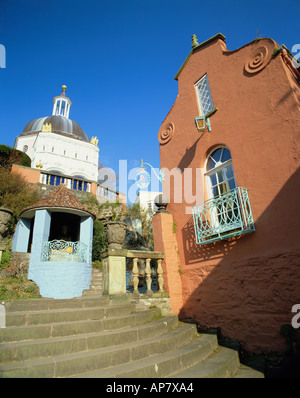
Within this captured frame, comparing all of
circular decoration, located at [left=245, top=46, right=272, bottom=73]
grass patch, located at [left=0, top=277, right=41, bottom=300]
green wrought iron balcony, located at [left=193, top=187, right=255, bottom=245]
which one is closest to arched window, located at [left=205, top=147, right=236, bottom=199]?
green wrought iron balcony, located at [left=193, top=187, right=255, bottom=245]

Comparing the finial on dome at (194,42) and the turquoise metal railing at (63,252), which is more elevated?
the finial on dome at (194,42)

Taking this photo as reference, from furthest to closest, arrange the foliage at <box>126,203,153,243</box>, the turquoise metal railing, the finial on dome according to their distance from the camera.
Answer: the foliage at <box>126,203,153,243</box> < the turquoise metal railing < the finial on dome

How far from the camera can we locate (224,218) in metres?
5.31

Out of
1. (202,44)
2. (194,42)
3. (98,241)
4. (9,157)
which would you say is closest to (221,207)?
(202,44)

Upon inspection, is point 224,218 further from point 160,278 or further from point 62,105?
point 62,105

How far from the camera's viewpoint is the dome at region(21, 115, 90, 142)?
31106 millimetres

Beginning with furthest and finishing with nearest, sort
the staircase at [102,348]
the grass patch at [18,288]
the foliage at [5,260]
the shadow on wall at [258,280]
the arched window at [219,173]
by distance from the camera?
the foliage at [5,260] → the grass patch at [18,288] → the arched window at [219,173] → the shadow on wall at [258,280] → the staircase at [102,348]

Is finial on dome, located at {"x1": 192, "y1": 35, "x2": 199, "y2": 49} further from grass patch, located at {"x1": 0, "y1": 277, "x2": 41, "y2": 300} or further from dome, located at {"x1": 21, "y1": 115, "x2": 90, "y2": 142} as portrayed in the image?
dome, located at {"x1": 21, "y1": 115, "x2": 90, "y2": 142}

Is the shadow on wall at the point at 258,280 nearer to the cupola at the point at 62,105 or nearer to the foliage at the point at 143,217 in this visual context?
the foliage at the point at 143,217

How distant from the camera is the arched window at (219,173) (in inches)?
231

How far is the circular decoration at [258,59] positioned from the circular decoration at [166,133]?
277 centimetres

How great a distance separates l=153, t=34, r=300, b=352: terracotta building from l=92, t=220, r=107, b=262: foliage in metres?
9.33

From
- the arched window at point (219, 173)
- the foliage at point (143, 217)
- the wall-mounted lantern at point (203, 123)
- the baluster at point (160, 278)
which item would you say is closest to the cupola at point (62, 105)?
the foliage at point (143, 217)

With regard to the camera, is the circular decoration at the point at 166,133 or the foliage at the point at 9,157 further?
the foliage at the point at 9,157
